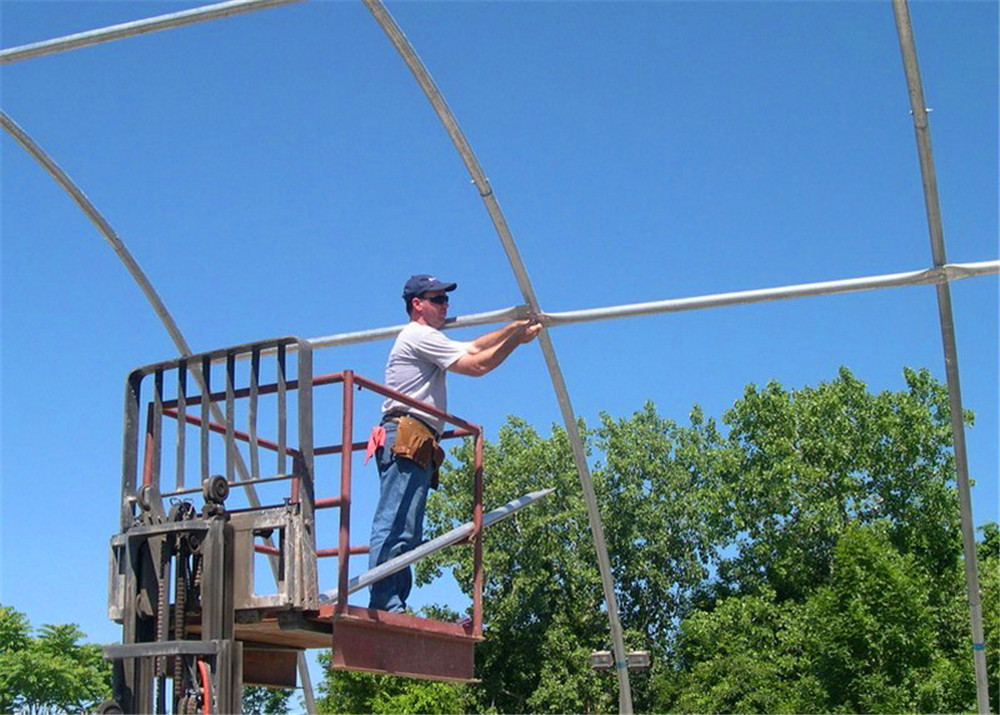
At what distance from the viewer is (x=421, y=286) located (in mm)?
→ 10133

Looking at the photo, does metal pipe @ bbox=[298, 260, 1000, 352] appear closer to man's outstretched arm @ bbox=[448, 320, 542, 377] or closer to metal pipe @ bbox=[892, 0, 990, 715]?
metal pipe @ bbox=[892, 0, 990, 715]

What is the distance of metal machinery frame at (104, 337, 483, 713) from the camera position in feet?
25.8

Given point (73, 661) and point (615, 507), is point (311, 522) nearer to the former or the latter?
point (615, 507)

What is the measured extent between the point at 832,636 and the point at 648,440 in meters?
11.7

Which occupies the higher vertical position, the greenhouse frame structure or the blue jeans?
the greenhouse frame structure

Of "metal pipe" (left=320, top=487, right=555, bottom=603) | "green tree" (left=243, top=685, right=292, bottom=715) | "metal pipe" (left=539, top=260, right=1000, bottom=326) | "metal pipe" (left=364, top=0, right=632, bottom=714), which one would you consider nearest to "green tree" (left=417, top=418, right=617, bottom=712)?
"green tree" (left=243, top=685, right=292, bottom=715)

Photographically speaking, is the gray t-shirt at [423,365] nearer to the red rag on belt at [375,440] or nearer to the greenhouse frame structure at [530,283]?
the red rag on belt at [375,440]

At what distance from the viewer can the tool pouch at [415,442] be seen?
366 inches

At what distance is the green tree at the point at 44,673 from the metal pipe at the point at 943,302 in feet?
134

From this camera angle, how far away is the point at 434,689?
4472cm

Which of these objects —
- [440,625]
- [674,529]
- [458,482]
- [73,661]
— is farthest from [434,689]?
Answer: [440,625]

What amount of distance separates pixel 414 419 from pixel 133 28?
13.0 feet

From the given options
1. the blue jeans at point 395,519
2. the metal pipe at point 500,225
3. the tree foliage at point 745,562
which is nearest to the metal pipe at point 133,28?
the metal pipe at point 500,225

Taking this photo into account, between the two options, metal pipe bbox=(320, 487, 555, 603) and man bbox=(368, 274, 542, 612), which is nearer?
metal pipe bbox=(320, 487, 555, 603)
